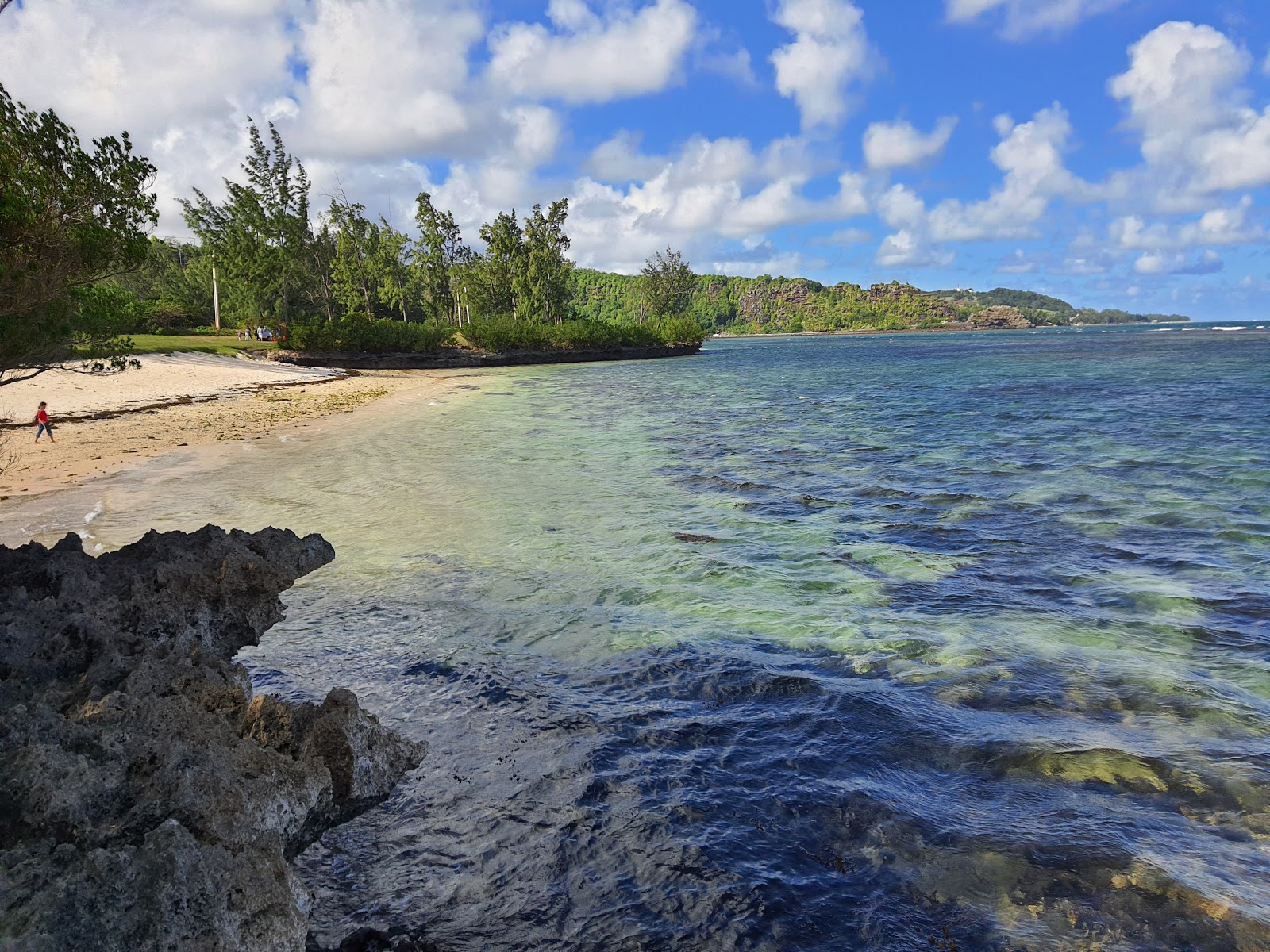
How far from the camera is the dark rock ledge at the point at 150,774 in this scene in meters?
2.99

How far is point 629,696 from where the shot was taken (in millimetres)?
7316

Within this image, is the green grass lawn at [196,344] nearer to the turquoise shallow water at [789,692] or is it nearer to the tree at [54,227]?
the turquoise shallow water at [789,692]

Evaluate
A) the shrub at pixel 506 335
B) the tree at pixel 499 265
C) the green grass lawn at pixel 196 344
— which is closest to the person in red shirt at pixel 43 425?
the green grass lawn at pixel 196 344

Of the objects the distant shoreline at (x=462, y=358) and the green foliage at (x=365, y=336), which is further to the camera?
the distant shoreline at (x=462, y=358)

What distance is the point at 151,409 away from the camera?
31.3 m

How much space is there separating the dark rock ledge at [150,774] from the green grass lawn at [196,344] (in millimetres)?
41528

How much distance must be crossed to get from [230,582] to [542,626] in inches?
137

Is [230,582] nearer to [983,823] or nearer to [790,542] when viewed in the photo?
[983,823]

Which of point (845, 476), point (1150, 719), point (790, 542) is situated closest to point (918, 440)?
point (845, 476)

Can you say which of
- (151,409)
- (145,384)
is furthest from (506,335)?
(151,409)

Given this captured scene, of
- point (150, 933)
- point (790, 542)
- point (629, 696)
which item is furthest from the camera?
point (790, 542)

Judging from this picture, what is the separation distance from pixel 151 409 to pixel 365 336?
3677cm

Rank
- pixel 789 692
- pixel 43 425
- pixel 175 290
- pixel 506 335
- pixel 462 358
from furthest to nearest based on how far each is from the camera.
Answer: pixel 175 290
pixel 506 335
pixel 462 358
pixel 43 425
pixel 789 692

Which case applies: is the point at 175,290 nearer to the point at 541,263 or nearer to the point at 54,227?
the point at 541,263
